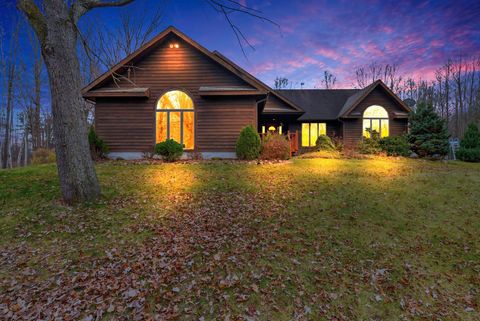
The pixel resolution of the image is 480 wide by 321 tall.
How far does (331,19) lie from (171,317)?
16770mm

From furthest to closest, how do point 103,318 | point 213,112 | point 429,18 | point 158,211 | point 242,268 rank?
point 429,18 < point 213,112 < point 158,211 < point 242,268 < point 103,318

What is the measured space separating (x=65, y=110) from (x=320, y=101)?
22.0m

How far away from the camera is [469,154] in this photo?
17.4 m

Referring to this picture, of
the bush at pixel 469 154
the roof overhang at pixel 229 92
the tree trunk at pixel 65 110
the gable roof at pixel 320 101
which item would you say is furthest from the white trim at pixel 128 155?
the bush at pixel 469 154

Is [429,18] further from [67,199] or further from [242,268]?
[67,199]

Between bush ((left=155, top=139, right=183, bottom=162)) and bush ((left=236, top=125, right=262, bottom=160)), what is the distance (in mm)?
3198

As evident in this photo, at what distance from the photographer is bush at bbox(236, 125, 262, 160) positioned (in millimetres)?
13344

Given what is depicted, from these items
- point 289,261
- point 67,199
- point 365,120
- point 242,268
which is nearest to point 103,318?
point 242,268

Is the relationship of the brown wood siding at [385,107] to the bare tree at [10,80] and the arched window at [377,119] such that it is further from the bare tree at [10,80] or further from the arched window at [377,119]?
the bare tree at [10,80]

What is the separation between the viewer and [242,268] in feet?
14.3

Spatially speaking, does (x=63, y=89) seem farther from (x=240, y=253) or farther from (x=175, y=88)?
(x=175, y=88)

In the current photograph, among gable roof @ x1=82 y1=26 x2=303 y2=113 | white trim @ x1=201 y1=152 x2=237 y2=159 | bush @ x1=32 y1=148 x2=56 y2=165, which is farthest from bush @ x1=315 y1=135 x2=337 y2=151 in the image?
bush @ x1=32 y1=148 x2=56 y2=165

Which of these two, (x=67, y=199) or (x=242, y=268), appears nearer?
(x=242, y=268)

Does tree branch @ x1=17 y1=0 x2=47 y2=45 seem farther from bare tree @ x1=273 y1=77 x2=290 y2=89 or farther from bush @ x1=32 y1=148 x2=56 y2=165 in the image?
bare tree @ x1=273 y1=77 x2=290 y2=89
